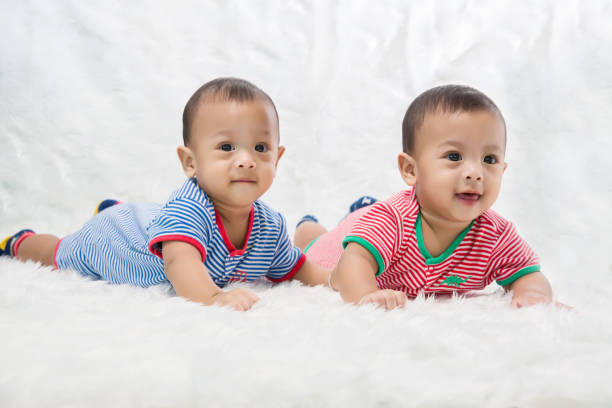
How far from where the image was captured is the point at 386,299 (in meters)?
0.93

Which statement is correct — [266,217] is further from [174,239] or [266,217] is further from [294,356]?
[294,356]

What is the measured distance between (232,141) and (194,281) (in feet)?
0.92

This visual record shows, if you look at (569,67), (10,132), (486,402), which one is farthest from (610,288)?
(10,132)

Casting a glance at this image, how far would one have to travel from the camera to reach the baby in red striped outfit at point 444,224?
1.04 meters

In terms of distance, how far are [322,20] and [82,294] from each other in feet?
5.32

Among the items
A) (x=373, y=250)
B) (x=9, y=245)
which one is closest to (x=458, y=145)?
(x=373, y=250)

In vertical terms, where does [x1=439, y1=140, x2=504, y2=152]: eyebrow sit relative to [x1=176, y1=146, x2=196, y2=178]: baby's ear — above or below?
above

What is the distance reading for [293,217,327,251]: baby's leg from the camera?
5.46ft

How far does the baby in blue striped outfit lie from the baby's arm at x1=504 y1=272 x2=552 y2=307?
15.7 inches

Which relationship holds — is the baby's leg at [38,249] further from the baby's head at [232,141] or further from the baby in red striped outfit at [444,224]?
the baby in red striped outfit at [444,224]

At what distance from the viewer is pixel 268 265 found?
1.26 metres

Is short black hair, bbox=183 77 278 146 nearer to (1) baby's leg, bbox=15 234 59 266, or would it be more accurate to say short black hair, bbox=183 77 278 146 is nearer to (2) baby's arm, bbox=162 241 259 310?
(2) baby's arm, bbox=162 241 259 310

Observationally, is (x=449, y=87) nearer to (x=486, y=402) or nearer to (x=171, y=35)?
(x=486, y=402)

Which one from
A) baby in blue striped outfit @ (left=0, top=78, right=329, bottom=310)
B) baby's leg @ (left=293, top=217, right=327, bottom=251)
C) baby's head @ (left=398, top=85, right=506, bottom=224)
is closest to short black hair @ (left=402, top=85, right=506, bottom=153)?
baby's head @ (left=398, top=85, right=506, bottom=224)
